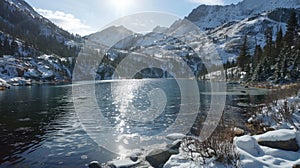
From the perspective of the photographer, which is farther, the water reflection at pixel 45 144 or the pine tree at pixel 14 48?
the pine tree at pixel 14 48

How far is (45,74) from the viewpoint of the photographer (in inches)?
5664

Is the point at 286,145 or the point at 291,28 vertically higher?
the point at 291,28

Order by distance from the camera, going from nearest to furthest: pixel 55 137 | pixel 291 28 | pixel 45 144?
pixel 45 144 → pixel 55 137 → pixel 291 28

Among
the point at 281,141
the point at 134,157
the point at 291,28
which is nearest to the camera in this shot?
the point at 281,141

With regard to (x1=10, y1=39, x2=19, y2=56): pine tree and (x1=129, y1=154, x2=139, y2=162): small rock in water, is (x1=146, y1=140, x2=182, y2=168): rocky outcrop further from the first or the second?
(x1=10, y1=39, x2=19, y2=56): pine tree

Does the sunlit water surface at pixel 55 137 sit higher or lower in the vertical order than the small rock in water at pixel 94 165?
lower

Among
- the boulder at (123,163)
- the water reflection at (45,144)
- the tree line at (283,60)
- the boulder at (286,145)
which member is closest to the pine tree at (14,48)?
the tree line at (283,60)

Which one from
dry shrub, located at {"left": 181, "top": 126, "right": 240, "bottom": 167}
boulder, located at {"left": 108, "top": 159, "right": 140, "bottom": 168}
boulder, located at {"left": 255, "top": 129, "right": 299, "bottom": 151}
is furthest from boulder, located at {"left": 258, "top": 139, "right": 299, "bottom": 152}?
boulder, located at {"left": 108, "top": 159, "right": 140, "bottom": 168}

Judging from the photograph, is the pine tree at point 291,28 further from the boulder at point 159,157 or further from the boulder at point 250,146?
the boulder at point 250,146

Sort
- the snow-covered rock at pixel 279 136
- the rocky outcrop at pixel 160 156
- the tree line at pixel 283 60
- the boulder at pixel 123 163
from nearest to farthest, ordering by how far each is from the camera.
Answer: the snow-covered rock at pixel 279 136 < the boulder at pixel 123 163 < the rocky outcrop at pixel 160 156 < the tree line at pixel 283 60

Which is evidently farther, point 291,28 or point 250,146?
point 291,28

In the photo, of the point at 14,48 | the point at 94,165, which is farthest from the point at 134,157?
the point at 14,48

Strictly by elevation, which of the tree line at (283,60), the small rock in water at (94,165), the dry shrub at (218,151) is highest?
the tree line at (283,60)

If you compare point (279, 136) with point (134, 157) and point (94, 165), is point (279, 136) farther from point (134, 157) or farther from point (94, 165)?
point (94, 165)
